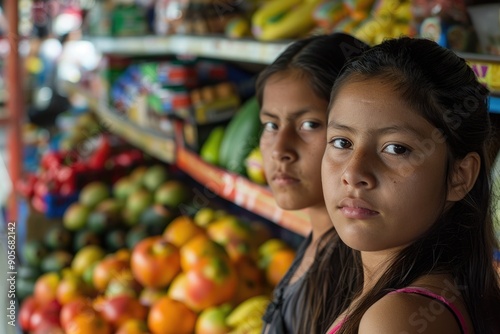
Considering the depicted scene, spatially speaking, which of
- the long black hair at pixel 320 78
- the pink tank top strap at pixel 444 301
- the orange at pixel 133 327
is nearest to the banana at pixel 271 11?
the long black hair at pixel 320 78

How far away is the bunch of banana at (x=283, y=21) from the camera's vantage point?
231 centimetres

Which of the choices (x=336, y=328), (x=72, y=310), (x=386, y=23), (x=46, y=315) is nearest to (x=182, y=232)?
(x=72, y=310)

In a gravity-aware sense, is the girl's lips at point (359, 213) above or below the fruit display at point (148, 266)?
above

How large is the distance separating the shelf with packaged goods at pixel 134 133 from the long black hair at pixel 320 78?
1626 millimetres

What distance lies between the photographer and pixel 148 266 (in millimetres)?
2201

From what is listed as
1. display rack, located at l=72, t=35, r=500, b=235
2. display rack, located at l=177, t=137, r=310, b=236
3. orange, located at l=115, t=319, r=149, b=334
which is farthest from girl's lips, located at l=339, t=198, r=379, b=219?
orange, located at l=115, t=319, r=149, b=334

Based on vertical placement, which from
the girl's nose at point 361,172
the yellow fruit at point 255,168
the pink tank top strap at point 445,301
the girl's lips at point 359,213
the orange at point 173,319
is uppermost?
the girl's nose at point 361,172

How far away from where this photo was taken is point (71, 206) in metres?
3.25

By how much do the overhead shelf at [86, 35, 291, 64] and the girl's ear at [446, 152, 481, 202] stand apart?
1121 millimetres

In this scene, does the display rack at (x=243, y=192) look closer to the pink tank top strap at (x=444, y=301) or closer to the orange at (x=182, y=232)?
the orange at (x=182, y=232)

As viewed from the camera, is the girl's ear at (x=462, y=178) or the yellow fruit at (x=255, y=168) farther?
the yellow fruit at (x=255, y=168)

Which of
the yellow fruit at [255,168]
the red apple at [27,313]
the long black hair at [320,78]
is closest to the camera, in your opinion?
the long black hair at [320,78]

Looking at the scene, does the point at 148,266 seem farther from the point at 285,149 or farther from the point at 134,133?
the point at 134,133

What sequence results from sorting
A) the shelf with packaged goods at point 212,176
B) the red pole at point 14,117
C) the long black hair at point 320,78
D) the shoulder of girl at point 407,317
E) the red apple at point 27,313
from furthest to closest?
the red pole at point 14,117 < the red apple at point 27,313 < the shelf with packaged goods at point 212,176 < the long black hair at point 320,78 < the shoulder of girl at point 407,317
